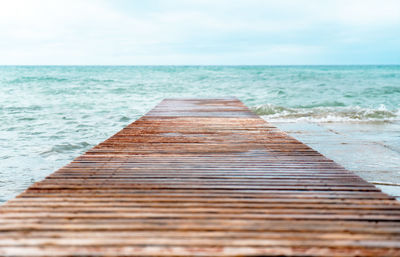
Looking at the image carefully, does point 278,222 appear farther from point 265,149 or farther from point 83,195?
point 265,149

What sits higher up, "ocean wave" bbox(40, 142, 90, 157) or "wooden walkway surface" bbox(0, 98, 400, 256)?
"wooden walkway surface" bbox(0, 98, 400, 256)

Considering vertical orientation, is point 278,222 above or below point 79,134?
above

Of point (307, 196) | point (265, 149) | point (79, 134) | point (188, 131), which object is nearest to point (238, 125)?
point (188, 131)

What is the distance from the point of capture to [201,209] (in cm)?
172

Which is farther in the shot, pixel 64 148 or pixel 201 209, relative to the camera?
pixel 64 148

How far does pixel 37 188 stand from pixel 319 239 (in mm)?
1546

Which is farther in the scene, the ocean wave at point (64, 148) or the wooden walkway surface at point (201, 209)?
the ocean wave at point (64, 148)

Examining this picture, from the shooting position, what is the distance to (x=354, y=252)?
1.31 metres

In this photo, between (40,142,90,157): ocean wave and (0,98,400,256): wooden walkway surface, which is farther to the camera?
(40,142,90,157): ocean wave

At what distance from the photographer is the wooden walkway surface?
1354mm

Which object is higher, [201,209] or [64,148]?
[201,209]

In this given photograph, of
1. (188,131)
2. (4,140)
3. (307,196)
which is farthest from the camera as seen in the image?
(4,140)

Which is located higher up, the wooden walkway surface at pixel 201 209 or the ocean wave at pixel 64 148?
the wooden walkway surface at pixel 201 209

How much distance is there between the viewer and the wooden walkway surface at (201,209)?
135 centimetres
